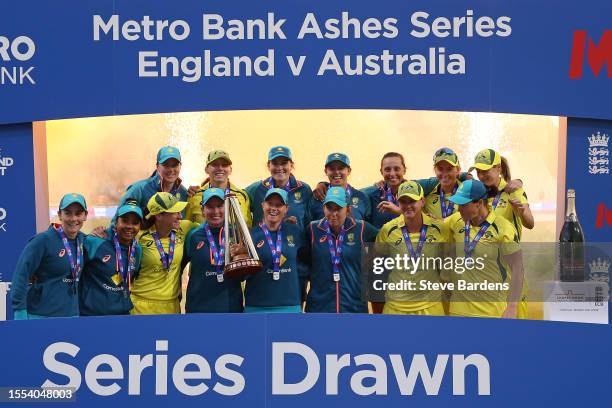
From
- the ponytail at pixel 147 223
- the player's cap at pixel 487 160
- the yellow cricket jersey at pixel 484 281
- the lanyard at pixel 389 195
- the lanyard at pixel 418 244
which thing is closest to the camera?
the yellow cricket jersey at pixel 484 281

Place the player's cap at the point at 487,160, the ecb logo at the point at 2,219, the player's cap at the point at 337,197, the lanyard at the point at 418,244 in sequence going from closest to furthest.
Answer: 1. the lanyard at the point at 418,244
2. the player's cap at the point at 337,197
3. the player's cap at the point at 487,160
4. the ecb logo at the point at 2,219

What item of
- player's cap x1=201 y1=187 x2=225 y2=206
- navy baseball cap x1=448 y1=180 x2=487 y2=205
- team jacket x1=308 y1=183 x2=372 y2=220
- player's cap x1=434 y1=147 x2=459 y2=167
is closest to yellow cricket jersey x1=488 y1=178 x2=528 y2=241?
player's cap x1=434 y1=147 x2=459 y2=167

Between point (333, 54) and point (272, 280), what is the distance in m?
2.18

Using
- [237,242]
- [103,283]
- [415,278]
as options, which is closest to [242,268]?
[237,242]

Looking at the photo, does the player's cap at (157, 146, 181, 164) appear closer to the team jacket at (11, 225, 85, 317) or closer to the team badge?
the team jacket at (11, 225, 85, 317)

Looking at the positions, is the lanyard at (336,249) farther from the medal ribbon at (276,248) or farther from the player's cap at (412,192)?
the player's cap at (412,192)

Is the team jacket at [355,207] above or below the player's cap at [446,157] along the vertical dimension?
below

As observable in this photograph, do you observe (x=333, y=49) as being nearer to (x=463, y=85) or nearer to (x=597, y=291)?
(x=463, y=85)

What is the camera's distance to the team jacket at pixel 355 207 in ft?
34.5

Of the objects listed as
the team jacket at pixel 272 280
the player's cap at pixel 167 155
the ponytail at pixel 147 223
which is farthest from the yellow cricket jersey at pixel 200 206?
the team jacket at pixel 272 280

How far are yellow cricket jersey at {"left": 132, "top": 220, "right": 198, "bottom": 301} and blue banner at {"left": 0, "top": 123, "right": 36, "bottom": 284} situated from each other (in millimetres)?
1761

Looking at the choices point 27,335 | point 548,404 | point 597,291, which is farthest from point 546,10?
point 27,335

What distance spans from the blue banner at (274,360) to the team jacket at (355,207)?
1496mm

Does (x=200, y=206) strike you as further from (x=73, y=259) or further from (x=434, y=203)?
(x=434, y=203)
